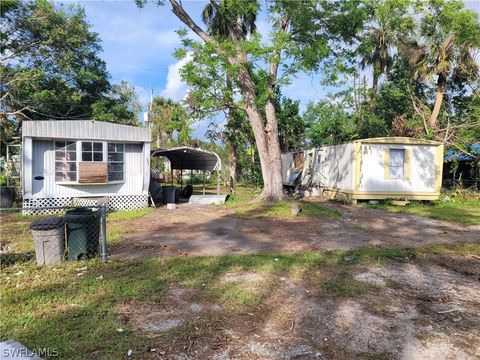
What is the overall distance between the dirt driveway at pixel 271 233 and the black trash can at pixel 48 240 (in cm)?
95

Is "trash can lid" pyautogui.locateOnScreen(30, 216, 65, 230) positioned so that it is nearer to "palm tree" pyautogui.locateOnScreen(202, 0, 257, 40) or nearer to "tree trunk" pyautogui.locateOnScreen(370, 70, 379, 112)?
"palm tree" pyautogui.locateOnScreen(202, 0, 257, 40)

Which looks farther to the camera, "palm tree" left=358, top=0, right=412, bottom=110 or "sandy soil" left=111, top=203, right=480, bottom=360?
"palm tree" left=358, top=0, right=412, bottom=110

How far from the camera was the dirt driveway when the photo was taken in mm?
7387

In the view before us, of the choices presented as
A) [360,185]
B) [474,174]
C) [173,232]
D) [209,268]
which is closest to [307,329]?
[209,268]

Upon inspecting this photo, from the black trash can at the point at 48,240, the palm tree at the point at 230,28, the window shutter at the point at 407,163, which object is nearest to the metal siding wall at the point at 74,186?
the palm tree at the point at 230,28

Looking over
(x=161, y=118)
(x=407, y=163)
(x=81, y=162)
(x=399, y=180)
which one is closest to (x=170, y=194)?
(x=81, y=162)

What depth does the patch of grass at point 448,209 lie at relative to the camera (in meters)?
11.7

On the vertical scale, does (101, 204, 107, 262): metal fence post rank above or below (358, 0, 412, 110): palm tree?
below

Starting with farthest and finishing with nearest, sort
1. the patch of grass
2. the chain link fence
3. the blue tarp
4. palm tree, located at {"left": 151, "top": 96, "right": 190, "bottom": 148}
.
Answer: palm tree, located at {"left": 151, "top": 96, "right": 190, "bottom": 148} → the blue tarp → the patch of grass → the chain link fence

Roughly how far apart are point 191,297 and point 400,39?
24688 millimetres

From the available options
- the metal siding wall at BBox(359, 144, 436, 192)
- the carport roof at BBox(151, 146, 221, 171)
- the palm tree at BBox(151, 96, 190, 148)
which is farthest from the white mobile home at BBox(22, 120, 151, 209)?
the palm tree at BBox(151, 96, 190, 148)

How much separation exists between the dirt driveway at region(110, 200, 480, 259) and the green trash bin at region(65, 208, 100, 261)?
477 mm

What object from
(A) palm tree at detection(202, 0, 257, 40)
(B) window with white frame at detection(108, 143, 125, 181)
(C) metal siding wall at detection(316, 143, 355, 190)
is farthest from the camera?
(C) metal siding wall at detection(316, 143, 355, 190)

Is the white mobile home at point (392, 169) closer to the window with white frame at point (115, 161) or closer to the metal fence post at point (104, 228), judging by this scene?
the window with white frame at point (115, 161)
